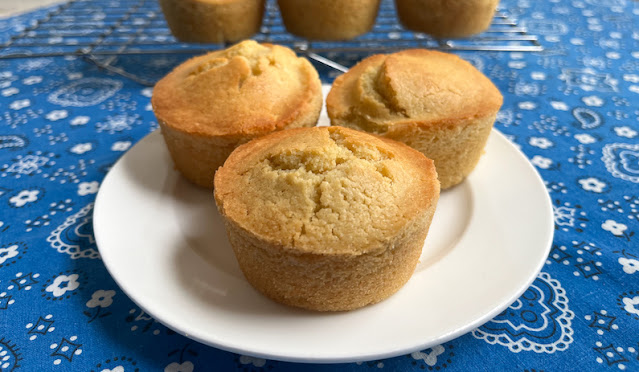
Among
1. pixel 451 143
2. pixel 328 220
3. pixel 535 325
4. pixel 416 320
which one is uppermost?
pixel 328 220

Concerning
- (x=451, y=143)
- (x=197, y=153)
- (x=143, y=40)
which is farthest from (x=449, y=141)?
(x=143, y=40)

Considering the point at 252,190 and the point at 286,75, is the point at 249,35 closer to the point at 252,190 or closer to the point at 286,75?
the point at 286,75

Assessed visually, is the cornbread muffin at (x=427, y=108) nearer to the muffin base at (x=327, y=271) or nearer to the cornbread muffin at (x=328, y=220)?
the cornbread muffin at (x=328, y=220)

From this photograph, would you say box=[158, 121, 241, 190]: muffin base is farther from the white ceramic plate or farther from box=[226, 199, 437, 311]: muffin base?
box=[226, 199, 437, 311]: muffin base

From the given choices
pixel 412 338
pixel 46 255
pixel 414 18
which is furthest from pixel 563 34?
pixel 46 255

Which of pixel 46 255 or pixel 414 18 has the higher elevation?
pixel 414 18

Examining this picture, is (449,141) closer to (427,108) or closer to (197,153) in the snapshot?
(427,108)

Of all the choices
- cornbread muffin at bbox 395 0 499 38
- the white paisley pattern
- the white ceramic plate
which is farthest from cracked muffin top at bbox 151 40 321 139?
cornbread muffin at bbox 395 0 499 38

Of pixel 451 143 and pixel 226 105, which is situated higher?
pixel 226 105
